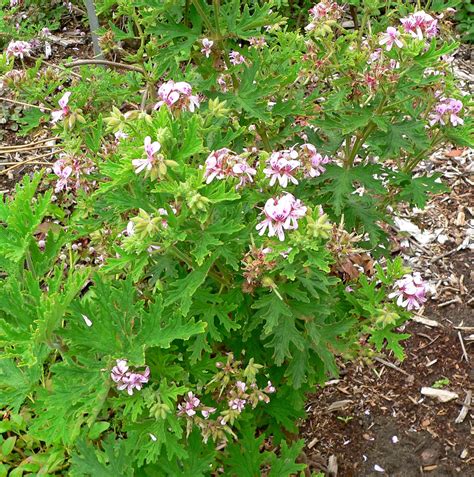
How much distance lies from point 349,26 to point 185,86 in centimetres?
421

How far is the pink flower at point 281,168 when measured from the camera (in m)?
2.07

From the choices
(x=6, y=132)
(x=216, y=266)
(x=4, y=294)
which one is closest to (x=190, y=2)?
(x=216, y=266)

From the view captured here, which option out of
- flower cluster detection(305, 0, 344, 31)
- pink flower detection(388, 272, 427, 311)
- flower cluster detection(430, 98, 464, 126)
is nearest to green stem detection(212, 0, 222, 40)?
flower cluster detection(305, 0, 344, 31)

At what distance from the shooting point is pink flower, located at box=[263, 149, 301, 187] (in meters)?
2.07

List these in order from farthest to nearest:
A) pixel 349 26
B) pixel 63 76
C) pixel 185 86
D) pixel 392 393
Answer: pixel 349 26 < pixel 392 393 < pixel 63 76 < pixel 185 86

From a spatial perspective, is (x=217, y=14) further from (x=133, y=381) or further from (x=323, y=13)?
(x=133, y=381)

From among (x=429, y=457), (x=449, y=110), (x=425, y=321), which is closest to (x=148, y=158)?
(x=449, y=110)

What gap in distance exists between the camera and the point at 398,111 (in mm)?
2627

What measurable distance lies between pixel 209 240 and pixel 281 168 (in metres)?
0.35

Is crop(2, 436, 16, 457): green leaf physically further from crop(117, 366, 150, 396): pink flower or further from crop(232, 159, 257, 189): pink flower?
crop(232, 159, 257, 189): pink flower

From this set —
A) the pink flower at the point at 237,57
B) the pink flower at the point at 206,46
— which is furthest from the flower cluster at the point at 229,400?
the pink flower at the point at 237,57

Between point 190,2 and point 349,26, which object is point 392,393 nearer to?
point 190,2

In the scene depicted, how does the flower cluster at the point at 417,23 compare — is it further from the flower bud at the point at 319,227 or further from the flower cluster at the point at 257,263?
the flower cluster at the point at 257,263

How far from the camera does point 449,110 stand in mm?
2568
